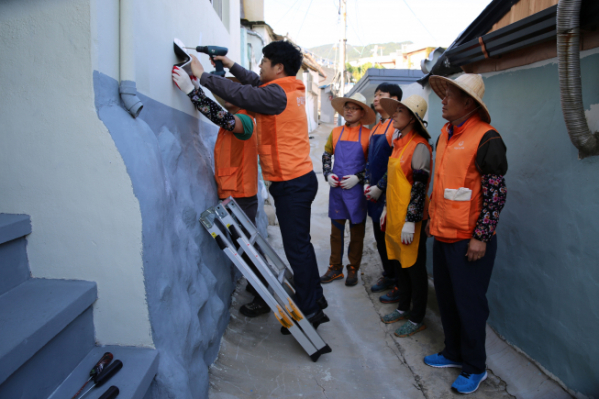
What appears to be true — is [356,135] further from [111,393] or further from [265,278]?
[111,393]

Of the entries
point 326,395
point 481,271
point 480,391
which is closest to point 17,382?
point 326,395

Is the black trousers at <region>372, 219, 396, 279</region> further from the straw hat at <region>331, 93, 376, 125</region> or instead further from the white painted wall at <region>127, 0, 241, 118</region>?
the white painted wall at <region>127, 0, 241, 118</region>

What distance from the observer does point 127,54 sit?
1617 mm

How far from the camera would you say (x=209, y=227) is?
2324 mm

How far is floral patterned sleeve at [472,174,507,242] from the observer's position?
77.2 inches

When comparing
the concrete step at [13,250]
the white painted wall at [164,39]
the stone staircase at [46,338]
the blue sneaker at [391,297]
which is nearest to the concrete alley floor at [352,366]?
the blue sneaker at [391,297]

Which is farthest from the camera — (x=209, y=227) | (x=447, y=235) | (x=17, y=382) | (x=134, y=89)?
(x=209, y=227)

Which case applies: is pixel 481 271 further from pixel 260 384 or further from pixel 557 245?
pixel 260 384

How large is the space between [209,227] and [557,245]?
2.11 m

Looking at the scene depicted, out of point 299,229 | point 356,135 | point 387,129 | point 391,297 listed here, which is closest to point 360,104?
point 356,135

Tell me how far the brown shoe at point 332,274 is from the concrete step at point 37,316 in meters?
2.63

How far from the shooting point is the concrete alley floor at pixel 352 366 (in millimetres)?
2215

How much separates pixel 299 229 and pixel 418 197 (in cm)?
87

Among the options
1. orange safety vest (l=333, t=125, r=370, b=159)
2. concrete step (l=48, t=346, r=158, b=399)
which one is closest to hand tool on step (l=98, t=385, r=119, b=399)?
concrete step (l=48, t=346, r=158, b=399)
